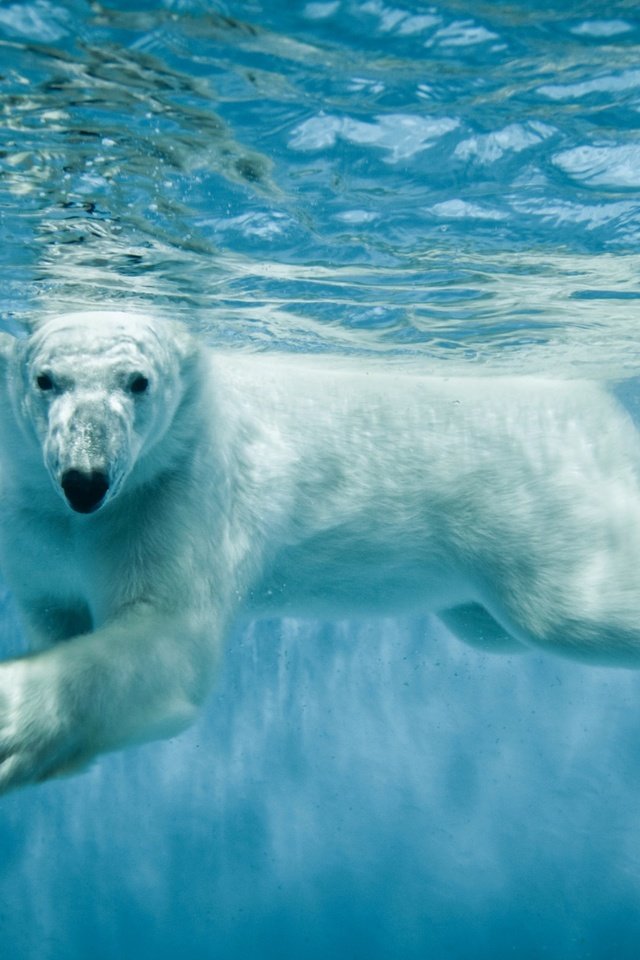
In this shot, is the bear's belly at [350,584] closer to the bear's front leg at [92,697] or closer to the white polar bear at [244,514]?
the white polar bear at [244,514]

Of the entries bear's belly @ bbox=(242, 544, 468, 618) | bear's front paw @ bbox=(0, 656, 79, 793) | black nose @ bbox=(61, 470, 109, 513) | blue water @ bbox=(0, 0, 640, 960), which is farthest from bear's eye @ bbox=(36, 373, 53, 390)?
bear's belly @ bbox=(242, 544, 468, 618)

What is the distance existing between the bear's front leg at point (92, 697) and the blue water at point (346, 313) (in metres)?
2.18

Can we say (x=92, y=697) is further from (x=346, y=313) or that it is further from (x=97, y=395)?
(x=346, y=313)

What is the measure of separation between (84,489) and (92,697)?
2.35 ft

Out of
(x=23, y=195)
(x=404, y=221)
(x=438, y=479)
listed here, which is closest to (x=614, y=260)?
(x=404, y=221)

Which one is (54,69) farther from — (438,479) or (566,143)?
(438,479)

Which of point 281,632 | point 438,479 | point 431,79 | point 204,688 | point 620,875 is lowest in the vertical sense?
point 620,875

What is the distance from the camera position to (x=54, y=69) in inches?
133

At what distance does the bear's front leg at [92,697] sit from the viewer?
2939mm

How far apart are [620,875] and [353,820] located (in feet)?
8.90

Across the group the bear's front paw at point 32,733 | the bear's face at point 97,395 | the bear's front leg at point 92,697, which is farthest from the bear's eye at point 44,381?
the bear's front paw at point 32,733

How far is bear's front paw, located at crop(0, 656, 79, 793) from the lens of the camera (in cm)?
292

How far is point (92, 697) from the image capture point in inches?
119

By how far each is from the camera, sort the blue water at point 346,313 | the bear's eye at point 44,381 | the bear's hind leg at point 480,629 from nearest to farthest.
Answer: the blue water at point 346,313
the bear's eye at point 44,381
the bear's hind leg at point 480,629
